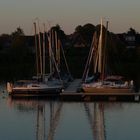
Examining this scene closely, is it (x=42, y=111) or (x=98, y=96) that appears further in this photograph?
(x=98, y=96)

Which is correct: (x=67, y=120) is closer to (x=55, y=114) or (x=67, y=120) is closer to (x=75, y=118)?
(x=75, y=118)

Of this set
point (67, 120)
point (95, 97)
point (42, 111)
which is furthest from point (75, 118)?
point (95, 97)

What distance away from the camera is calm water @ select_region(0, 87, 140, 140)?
37438 millimetres

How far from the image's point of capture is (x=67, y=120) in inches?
1729

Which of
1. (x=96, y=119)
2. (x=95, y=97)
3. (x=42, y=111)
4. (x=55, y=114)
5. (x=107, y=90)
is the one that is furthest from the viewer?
(x=107, y=90)

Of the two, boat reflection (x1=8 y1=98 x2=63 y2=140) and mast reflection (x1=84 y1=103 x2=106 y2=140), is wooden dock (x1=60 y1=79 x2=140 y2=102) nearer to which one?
boat reflection (x1=8 y1=98 x2=63 y2=140)

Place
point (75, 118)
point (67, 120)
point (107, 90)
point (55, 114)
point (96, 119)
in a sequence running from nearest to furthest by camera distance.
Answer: point (67, 120) → point (96, 119) → point (75, 118) → point (55, 114) → point (107, 90)

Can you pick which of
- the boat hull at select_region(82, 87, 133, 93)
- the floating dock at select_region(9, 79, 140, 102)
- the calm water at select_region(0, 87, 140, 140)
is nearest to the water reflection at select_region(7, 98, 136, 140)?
the calm water at select_region(0, 87, 140, 140)

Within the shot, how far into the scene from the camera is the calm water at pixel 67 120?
37.4 metres

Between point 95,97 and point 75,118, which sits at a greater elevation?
point 95,97

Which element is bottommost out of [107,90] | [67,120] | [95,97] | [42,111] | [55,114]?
[67,120]

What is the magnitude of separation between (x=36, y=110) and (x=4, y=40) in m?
102

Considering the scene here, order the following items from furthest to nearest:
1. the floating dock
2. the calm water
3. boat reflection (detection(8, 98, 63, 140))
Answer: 1. the floating dock
2. boat reflection (detection(8, 98, 63, 140))
3. the calm water

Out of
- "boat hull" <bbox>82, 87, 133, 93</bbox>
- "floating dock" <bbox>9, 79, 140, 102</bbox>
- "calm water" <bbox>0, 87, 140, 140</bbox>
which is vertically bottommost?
"calm water" <bbox>0, 87, 140, 140</bbox>
